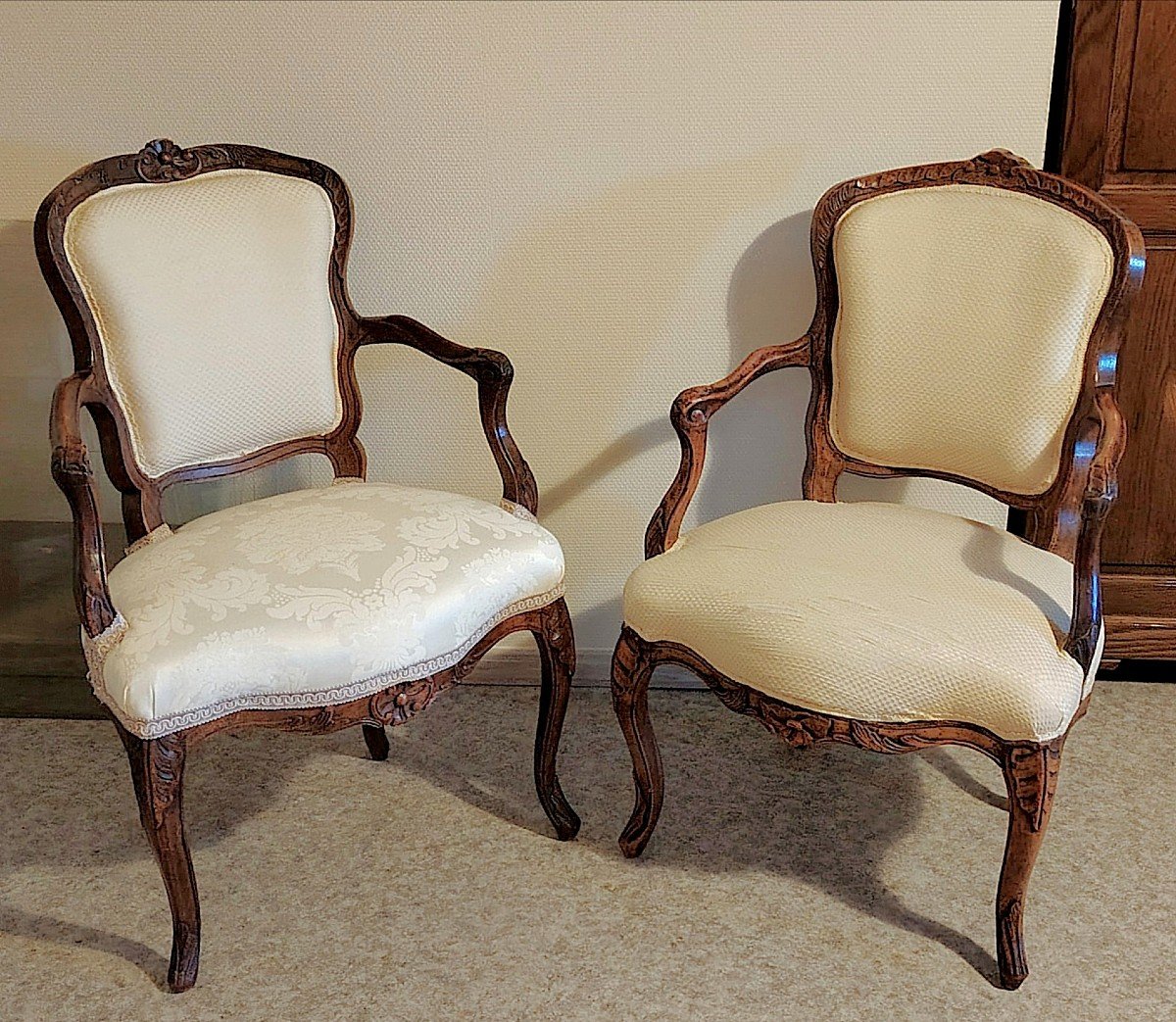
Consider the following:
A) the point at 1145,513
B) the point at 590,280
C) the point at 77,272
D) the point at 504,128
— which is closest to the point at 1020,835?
the point at 1145,513

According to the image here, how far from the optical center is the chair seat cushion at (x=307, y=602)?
1.53 m

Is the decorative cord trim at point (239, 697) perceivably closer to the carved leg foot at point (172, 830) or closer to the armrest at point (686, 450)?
the carved leg foot at point (172, 830)

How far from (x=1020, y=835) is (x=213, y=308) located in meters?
1.41

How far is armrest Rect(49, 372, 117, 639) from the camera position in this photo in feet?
5.15

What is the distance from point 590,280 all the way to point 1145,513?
1.17 m

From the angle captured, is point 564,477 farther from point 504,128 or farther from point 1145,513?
point 1145,513

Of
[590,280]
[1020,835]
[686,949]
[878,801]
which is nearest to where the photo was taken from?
[1020,835]

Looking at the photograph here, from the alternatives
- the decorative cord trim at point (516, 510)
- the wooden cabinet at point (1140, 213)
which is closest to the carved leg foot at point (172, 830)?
the decorative cord trim at point (516, 510)

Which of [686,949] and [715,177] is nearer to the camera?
[686,949]

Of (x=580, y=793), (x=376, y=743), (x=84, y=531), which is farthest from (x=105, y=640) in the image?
(x=580, y=793)

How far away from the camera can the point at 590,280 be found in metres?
2.24

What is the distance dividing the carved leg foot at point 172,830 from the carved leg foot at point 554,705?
556 millimetres

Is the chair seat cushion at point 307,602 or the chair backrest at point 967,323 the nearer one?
the chair seat cushion at point 307,602

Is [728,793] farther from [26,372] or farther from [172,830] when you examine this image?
[26,372]
